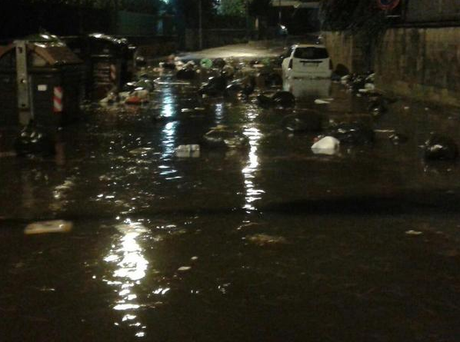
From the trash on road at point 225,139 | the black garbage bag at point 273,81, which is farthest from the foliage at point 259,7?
the trash on road at point 225,139

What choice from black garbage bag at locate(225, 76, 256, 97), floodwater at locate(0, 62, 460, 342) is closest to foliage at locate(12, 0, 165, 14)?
black garbage bag at locate(225, 76, 256, 97)

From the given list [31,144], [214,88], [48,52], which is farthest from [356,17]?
[31,144]

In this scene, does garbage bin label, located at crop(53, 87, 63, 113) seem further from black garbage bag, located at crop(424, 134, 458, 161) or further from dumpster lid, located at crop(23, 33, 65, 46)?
black garbage bag, located at crop(424, 134, 458, 161)

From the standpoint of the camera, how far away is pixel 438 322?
5.48 m

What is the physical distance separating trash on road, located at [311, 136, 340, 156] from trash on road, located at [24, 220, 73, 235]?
18.5 feet

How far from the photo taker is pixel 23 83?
15.6 m

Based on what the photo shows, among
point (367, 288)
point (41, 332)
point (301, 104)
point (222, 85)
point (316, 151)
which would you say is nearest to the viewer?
point (41, 332)

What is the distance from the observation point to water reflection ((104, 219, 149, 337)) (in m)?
5.73

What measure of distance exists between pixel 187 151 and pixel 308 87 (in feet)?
49.2

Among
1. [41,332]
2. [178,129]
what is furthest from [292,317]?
[178,129]

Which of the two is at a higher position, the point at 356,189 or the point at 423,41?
the point at 423,41

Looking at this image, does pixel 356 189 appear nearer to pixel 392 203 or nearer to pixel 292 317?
pixel 392 203

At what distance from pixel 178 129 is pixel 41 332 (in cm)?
Result: 1094

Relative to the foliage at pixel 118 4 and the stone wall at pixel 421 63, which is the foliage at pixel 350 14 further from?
the foliage at pixel 118 4
